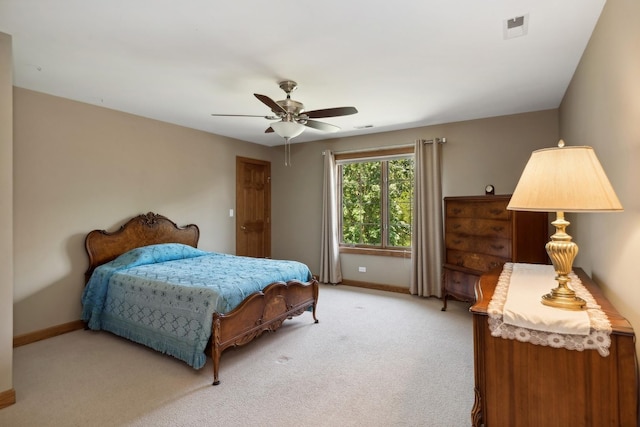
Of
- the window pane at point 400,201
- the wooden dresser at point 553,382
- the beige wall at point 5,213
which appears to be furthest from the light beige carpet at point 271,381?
the window pane at point 400,201

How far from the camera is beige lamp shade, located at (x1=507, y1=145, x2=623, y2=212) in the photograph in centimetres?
129

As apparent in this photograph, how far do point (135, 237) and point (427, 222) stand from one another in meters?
3.87

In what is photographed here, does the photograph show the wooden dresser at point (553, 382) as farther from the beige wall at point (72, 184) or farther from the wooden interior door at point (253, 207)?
the wooden interior door at point (253, 207)

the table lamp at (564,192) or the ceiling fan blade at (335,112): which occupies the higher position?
the ceiling fan blade at (335,112)

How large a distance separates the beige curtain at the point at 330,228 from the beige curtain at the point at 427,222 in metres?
1.28

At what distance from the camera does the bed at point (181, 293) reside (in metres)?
2.63

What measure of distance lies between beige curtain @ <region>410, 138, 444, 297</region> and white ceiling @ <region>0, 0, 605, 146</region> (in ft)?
2.93

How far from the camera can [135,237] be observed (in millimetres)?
4082

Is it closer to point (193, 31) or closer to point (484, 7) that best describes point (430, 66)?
point (484, 7)

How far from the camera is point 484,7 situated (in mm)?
1976

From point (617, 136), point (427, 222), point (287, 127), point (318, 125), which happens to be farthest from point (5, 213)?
point (427, 222)

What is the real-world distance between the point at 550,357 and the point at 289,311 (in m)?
2.45

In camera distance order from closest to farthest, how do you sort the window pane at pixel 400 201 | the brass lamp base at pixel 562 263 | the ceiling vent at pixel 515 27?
1. the brass lamp base at pixel 562 263
2. the ceiling vent at pixel 515 27
3. the window pane at pixel 400 201

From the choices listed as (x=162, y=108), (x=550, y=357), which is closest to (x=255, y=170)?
(x=162, y=108)
